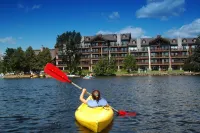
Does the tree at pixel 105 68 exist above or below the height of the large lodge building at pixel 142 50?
below

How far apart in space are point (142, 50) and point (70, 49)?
34816mm

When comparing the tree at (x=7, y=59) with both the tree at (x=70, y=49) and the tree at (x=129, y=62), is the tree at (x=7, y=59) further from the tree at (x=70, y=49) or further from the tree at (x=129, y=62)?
the tree at (x=129, y=62)

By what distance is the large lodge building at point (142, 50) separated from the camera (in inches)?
5566

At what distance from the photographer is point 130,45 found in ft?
480

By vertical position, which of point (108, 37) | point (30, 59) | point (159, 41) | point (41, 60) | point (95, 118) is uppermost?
point (108, 37)

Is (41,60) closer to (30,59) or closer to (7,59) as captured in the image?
(30,59)

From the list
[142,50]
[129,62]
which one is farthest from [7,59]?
[142,50]

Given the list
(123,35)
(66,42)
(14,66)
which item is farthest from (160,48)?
(14,66)

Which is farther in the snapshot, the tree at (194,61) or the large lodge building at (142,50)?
the large lodge building at (142,50)

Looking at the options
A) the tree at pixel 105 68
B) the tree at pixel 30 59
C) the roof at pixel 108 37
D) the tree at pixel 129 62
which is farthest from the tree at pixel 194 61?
the tree at pixel 30 59

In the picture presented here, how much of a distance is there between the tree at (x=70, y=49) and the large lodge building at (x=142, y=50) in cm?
1489

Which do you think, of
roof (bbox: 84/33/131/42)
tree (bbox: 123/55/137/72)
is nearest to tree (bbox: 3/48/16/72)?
roof (bbox: 84/33/131/42)

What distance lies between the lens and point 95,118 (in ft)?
57.9

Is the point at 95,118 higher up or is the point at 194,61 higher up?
the point at 194,61
